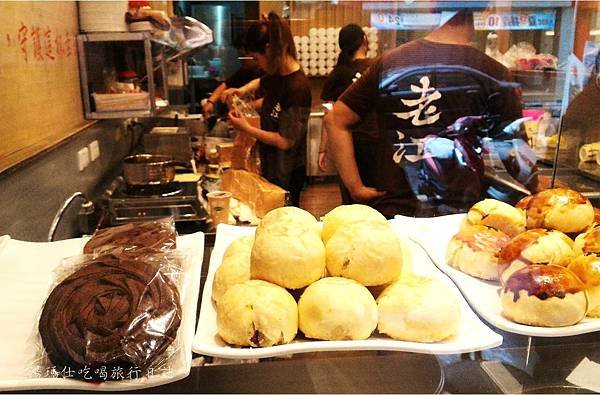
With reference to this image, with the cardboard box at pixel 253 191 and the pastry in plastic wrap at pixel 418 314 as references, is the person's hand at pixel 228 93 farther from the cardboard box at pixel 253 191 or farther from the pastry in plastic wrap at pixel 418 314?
the pastry in plastic wrap at pixel 418 314

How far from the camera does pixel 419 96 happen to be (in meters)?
1.52

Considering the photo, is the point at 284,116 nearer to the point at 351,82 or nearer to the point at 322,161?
the point at 322,161

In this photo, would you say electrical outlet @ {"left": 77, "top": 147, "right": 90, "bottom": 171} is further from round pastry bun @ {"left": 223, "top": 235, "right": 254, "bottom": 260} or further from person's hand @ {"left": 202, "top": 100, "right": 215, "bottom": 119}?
round pastry bun @ {"left": 223, "top": 235, "right": 254, "bottom": 260}

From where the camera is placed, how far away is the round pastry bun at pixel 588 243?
75 centimetres

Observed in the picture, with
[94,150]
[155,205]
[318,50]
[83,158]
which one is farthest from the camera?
[318,50]

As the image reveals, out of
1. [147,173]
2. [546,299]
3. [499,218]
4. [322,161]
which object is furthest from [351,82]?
[546,299]

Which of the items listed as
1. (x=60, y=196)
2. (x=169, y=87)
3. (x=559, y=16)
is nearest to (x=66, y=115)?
(x=60, y=196)

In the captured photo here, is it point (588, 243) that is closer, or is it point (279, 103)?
point (588, 243)

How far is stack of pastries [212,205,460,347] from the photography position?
623 mm

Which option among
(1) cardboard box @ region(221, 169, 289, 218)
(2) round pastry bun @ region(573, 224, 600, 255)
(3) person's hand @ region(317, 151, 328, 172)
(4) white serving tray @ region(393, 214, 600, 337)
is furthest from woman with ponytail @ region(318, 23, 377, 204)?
(2) round pastry bun @ region(573, 224, 600, 255)

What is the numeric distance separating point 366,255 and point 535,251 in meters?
0.25

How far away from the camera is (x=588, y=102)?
1695mm

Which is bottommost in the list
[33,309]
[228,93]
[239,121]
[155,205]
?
[155,205]

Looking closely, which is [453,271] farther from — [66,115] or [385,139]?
[66,115]
